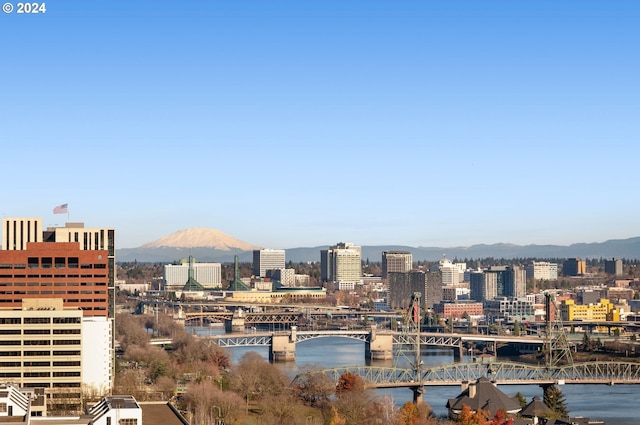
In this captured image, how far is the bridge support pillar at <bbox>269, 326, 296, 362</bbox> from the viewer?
208ft

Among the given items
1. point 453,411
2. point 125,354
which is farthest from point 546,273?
point 453,411

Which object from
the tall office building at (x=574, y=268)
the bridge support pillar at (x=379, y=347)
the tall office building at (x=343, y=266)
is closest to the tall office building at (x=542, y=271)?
the tall office building at (x=574, y=268)

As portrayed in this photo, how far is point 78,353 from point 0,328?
2.15 meters

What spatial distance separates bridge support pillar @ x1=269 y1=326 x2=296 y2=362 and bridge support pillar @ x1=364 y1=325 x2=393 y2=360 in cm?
393

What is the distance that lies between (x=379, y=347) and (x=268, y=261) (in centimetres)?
10564

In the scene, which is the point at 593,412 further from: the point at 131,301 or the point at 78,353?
the point at 131,301

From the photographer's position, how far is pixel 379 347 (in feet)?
220

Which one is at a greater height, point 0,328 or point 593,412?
point 0,328

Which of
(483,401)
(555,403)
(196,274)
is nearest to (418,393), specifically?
(555,403)

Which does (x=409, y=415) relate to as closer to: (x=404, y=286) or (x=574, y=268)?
(x=404, y=286)

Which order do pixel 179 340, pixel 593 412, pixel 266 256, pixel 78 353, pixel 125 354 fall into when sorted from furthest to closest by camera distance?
pixel 266 256
pixel 179 340
pixel 125 354
pixel 593 412
pixel 78 353

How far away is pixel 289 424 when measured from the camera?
32.8m

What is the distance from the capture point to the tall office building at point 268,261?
17162cm

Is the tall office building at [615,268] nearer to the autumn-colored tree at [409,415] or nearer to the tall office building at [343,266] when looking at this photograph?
the tall office building at [343,266]
